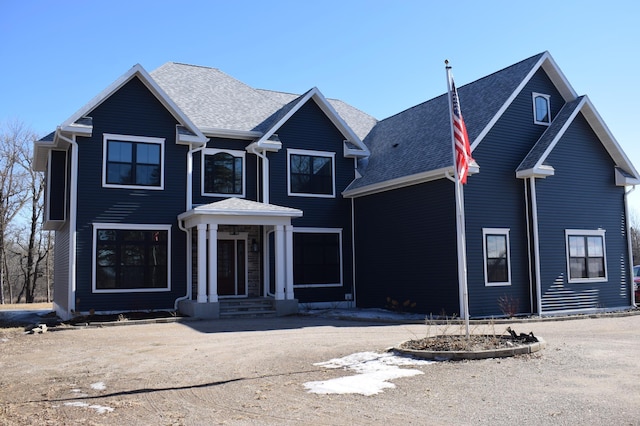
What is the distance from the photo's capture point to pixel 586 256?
19281 millimetres

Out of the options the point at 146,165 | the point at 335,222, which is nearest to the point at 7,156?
the point at 146,165

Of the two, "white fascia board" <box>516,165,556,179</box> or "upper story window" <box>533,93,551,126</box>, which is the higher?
"upper story window" <box>533,93,551,126</box>

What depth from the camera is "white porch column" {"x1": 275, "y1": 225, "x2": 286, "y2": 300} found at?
18.5 metres

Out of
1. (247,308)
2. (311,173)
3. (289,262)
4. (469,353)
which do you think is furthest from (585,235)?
(469,353)

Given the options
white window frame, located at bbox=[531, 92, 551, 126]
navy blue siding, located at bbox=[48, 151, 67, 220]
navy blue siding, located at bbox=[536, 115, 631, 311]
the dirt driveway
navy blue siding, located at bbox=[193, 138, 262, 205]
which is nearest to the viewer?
the dirt driveway

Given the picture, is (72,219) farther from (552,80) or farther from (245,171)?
(552,80)

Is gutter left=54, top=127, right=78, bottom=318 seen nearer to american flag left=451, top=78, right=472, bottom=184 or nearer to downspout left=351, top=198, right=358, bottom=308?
downspout left=351, top=198, right=358, bottom=308

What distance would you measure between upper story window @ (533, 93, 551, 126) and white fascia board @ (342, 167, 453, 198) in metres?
4.43

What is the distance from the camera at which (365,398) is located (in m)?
7.13

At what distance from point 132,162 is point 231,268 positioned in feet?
16.0

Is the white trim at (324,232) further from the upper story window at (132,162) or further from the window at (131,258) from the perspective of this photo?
the upper story window at (132,162)

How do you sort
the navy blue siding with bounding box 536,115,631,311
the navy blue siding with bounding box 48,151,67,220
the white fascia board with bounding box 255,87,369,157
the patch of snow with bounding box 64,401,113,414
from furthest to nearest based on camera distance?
the white fascia board with bounding box 255,87,369,157
the navy blue siding with bounding box 48,151,67,220
the navy blue siding with bounding box 536,115,631,311
the patch of snow with bounding box 64,401,113,414

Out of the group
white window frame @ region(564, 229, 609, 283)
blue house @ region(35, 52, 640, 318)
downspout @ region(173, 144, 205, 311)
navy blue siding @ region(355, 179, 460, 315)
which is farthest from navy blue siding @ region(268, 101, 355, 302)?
white window frame @ region(564, 229, 609, 283)

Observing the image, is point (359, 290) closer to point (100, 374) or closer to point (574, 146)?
point (574, 146)
